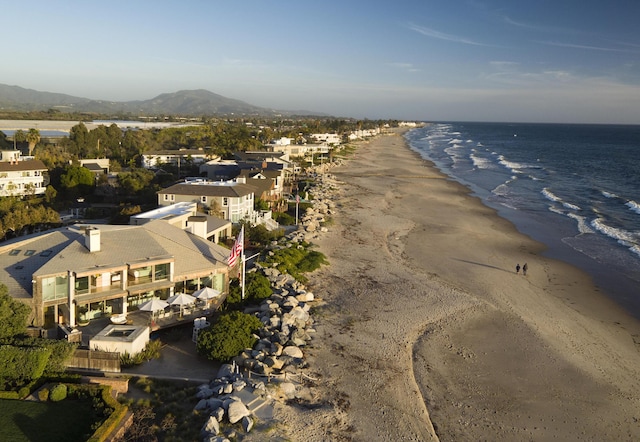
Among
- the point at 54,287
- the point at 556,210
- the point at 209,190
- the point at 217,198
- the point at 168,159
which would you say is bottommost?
the point at 556,210

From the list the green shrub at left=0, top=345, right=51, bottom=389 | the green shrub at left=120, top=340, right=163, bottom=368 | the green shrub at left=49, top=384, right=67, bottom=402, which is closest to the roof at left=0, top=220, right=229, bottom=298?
the green shrub at left=120, top=340, right=163, bottom=368

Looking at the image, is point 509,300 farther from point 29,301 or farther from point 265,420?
point 29,301

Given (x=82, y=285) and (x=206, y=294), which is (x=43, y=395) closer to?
(x=82, y=285)

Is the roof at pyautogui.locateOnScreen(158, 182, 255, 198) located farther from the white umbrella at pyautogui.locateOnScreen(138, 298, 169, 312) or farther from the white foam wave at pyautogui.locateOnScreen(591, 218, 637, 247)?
the white foam wave at pyautogui.locateOnScreen(591, 218, 637, 247)

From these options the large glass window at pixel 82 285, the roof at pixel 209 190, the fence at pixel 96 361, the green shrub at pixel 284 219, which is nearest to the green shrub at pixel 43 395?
the fence at pixel 96 361

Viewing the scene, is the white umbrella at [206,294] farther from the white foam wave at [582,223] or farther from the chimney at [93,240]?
the white foam wave at [582,223]

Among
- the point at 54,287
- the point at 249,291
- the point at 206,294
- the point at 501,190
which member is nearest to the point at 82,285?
the point at 54,287
